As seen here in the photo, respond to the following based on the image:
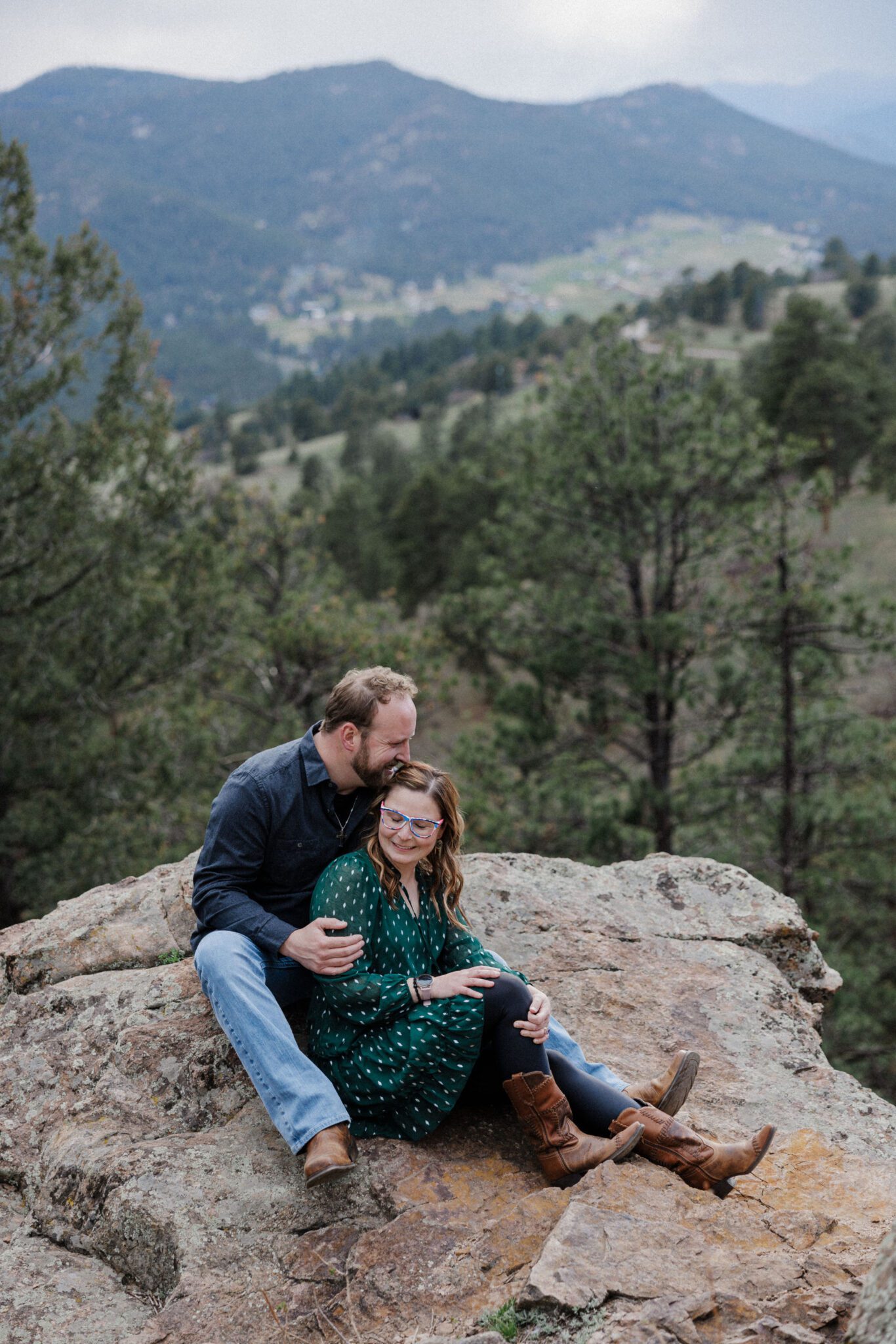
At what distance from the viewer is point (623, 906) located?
662 centimetres

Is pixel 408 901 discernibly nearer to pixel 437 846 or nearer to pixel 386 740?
pixel 437 846

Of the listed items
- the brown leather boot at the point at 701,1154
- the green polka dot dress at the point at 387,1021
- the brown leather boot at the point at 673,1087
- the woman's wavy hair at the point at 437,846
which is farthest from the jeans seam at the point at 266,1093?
the brown leather boot at the point at 673,1087

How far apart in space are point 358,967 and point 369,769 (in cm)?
92

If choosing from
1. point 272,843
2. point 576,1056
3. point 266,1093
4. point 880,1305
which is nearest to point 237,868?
point 272,843

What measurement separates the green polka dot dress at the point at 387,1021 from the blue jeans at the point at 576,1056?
1.42ft

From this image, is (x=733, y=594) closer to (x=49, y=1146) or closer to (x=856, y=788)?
(x=856, y=788)

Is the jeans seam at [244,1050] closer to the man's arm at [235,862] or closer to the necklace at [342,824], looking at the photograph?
the man's arm at [235,862]

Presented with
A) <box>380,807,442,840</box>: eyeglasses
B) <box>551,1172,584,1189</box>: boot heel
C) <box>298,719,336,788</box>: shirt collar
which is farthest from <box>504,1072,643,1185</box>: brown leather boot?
<box>298,719,336,788</box>: shirt collar

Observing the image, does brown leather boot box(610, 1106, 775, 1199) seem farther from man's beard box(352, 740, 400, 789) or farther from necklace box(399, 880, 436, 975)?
man's beard box(352, 740, 400, 789)

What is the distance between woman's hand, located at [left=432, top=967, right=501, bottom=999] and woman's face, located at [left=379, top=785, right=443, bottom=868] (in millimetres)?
557

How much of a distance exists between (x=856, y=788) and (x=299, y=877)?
1496cm

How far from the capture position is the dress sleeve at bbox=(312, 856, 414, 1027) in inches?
172

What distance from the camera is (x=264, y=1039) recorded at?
173 inches

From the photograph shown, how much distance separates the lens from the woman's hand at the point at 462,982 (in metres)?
4.31
